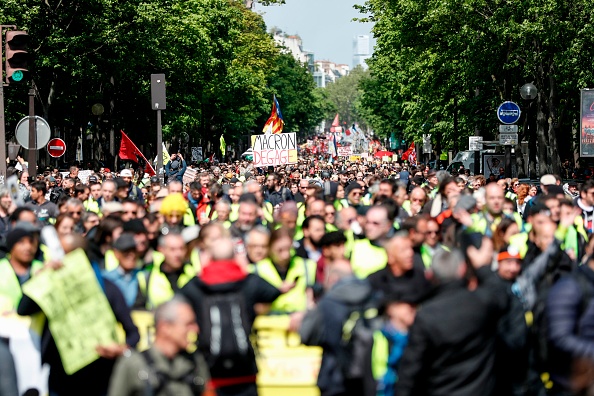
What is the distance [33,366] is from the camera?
9172 millimetres

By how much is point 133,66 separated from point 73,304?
39005 mm

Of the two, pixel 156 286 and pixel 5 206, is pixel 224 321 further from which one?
pixel 5 206

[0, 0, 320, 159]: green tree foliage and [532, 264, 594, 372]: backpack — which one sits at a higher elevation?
[0, 0, 320, 159]: green tree foliage

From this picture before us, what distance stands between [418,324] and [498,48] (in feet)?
107

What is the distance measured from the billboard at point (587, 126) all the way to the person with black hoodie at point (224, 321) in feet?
82.3

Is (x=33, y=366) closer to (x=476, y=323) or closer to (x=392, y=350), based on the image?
(x=392, y=350)

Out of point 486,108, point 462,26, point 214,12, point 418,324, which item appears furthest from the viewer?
point 214,12

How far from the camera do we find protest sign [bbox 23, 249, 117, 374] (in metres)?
8.35

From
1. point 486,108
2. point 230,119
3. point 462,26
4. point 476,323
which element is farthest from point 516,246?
point 230,119

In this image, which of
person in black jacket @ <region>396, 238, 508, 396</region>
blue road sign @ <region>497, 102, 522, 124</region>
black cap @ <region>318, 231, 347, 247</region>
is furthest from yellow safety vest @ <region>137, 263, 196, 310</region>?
blue road sign @ <region>497, 102, 522, 124</region>

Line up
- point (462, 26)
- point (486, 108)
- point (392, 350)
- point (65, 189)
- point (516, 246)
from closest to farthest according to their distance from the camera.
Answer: point (392, 350), point (516, 246), point (65, 189), point (462, 26), point (486, 108)

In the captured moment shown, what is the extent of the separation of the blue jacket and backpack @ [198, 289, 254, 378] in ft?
5.98

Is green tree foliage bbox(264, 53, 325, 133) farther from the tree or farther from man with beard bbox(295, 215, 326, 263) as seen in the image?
man with beard bbox(295, 215, 326, 263)

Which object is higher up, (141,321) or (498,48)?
(498,48)
